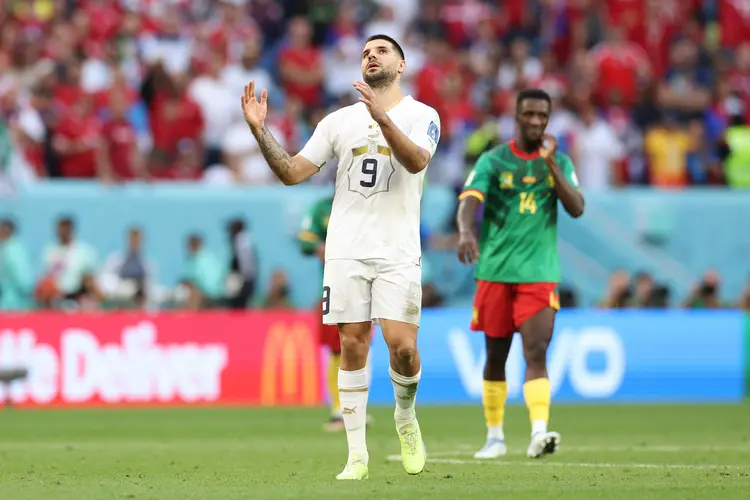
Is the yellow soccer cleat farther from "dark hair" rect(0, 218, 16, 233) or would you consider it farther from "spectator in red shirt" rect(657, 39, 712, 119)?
"spectator in red shirt" rect(657, 39, 712, 119)

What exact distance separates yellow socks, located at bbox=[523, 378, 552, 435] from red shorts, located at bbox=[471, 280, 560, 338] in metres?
0.48

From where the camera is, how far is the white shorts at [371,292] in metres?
9.20

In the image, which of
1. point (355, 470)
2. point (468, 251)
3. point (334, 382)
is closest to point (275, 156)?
point (355, 470)

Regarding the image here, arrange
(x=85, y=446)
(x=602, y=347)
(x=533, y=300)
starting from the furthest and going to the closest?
(x=602, y=347) < (x=85, y=446) < (x=533, y=300)

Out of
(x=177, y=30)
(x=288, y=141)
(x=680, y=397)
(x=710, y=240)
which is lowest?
(x=680, y=397)

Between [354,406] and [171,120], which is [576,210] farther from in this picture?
[171,120]

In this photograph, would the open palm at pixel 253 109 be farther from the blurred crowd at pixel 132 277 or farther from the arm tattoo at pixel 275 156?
the blurred crowd at pixel 132 277

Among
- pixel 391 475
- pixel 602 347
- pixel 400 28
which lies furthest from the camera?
pixel 400 28

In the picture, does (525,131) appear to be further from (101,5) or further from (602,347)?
(101,5)

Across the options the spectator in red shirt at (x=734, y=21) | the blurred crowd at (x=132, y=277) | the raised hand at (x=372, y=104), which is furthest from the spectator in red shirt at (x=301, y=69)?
the raised hand at (x=372, y=104)

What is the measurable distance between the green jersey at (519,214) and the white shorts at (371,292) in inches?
97.4

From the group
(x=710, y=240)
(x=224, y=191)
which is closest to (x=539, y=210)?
(x=224, y=191)

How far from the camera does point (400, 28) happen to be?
2606 centimetres

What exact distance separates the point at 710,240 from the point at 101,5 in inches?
410
